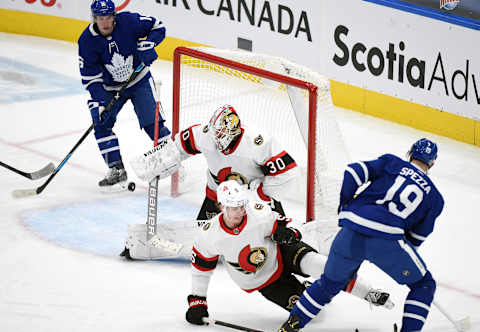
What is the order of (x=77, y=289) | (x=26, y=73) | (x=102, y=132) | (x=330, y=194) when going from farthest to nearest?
(x=26, y=73), (x=102, y=132), (x=330, y=194), (x=77, y=289)

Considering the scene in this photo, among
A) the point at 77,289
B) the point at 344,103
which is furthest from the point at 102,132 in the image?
the point at 344,103

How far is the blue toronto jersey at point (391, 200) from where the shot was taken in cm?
332

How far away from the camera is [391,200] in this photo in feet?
10.9

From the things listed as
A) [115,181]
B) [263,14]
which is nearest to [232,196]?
[115,181]

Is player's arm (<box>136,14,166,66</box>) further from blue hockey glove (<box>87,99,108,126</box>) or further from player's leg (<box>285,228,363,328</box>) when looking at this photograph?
player's leg (<box>285,228,363,328</box>)

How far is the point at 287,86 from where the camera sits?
482 centimetres

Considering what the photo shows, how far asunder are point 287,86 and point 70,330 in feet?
6.09

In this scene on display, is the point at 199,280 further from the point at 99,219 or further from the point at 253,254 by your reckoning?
the point at 99,219

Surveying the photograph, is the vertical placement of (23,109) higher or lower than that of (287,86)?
lower

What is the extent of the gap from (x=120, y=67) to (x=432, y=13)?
2.36 m

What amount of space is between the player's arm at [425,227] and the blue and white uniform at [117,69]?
2330mm

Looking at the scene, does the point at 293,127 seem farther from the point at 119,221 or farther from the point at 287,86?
the point at 119,221

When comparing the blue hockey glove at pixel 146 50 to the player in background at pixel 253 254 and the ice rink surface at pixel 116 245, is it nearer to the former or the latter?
the ice rink surface at pixel 116 245

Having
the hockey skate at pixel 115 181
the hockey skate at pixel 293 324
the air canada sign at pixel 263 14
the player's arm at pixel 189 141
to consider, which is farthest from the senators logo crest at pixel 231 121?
the air canada sign at pixel 263 14
